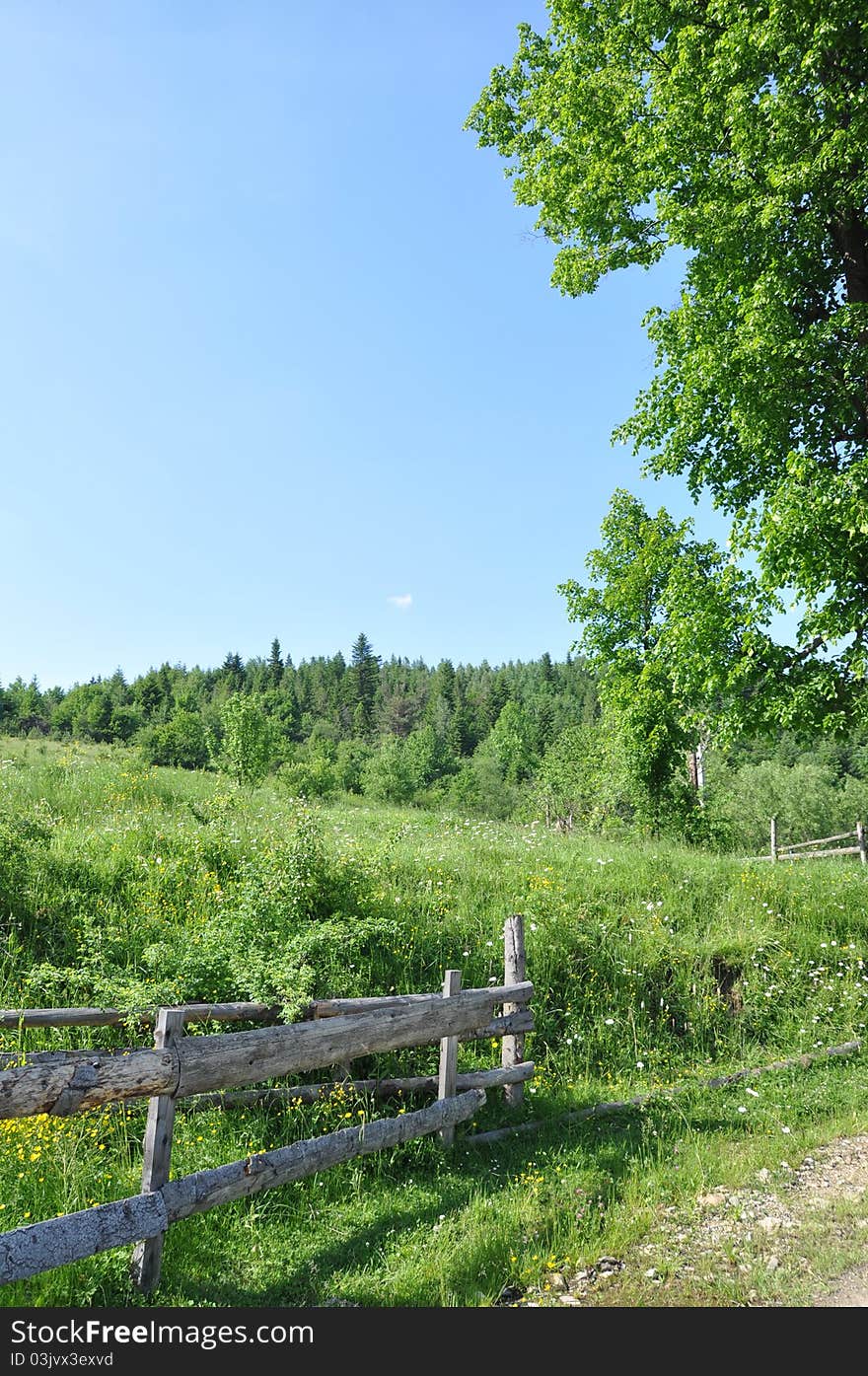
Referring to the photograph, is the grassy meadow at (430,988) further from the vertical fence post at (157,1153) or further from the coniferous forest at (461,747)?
the coniferous forest at (461,747)

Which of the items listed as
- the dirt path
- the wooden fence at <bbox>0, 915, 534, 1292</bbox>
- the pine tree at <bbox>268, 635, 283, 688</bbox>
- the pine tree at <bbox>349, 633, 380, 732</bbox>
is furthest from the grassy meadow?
the pine tree at <bbox>268, 635, 283, 688</bbox>

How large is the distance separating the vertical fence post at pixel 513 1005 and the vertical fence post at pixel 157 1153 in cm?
433

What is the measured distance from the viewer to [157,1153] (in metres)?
4.82

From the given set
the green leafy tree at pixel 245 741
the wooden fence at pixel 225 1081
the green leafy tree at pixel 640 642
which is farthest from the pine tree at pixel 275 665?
the wooden fence at pixel 225 1081

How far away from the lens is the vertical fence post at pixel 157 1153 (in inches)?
182

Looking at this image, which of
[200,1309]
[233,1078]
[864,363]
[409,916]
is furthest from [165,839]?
[864,363]

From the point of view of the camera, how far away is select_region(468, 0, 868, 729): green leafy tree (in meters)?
10.1

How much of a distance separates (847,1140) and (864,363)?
9.89 meters

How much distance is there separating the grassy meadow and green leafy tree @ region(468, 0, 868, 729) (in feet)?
14.1

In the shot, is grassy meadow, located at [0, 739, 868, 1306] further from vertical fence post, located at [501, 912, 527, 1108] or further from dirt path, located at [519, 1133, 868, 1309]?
vertical fence post, located at [501, 912, 527, 1108]

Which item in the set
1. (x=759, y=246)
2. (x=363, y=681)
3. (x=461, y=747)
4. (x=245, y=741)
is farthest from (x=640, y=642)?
(x=363, y=681)

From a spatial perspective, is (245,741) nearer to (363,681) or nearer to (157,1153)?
(157,1153)

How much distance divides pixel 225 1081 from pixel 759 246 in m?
12.5

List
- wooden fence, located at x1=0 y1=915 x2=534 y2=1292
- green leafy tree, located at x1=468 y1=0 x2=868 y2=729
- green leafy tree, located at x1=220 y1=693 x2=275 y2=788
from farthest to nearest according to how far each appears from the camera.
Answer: green leafy tree, located at x1=220 y1=693 x2=275 y2=788, green leafy tree, located at x1=468 y1=0 x2=868 y2=729, wooden fence, located at x1=0 y1=915 x2=534 y2=1292
